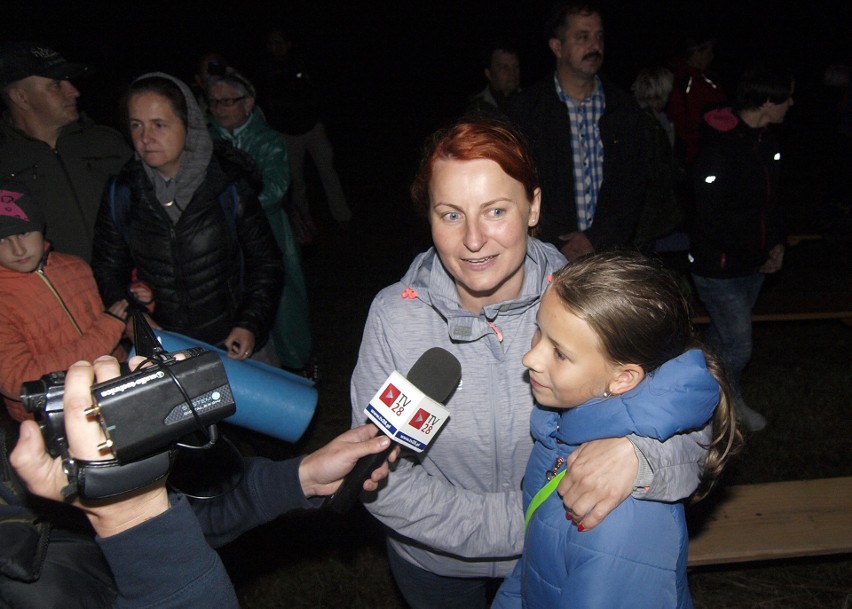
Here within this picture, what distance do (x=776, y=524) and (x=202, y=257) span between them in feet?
9.80

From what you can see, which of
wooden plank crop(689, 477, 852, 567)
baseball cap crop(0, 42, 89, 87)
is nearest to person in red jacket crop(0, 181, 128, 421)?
baseball cap crop(0, 42, 89, 87)

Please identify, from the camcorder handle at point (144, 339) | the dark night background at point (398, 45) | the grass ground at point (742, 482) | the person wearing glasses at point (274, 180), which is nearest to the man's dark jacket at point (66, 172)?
the person wearing glasses at point (274, 180)

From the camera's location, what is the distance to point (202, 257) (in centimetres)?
291

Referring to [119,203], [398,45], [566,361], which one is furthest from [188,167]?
[398,45]

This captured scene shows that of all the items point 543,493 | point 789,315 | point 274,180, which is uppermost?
point 274,180

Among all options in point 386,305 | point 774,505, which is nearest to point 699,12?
point 774,505

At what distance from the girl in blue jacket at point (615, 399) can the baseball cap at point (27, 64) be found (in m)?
3.35

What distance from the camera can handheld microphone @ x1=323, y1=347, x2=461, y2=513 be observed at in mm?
1546

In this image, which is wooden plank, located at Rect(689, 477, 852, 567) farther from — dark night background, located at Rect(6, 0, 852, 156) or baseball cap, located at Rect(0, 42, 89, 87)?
dark night background, located at Rect(6, 0, 852, 156)

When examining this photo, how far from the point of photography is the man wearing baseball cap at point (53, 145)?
3393 mm

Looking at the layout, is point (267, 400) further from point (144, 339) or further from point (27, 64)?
point (27, 64)

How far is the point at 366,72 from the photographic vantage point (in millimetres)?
20031

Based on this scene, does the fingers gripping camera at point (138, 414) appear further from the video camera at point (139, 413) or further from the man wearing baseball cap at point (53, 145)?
the man wearing baseball cap at point (53, 145)

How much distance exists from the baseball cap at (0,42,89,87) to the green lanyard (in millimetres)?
3535
